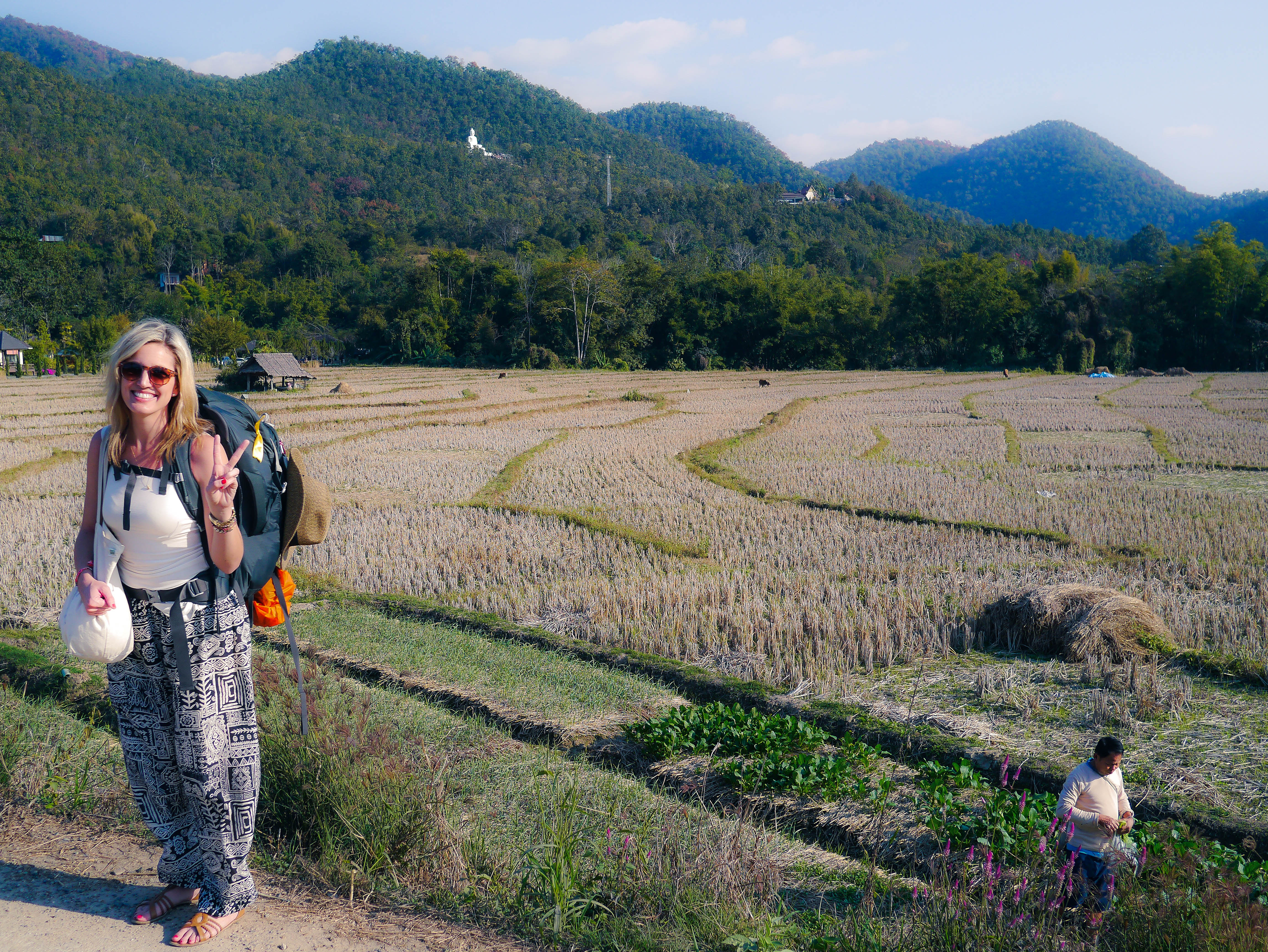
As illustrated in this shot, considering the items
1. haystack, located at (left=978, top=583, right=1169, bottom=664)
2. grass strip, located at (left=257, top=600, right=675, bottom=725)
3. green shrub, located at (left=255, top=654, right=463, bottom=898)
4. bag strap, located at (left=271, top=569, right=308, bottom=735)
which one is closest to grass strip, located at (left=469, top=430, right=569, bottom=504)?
grass strip, located at (left=257, top=600, right=675, bottom=725)

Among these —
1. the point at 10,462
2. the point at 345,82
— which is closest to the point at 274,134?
the point at 345,82

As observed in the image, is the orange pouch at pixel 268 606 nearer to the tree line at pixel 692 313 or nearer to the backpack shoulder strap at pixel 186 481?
the backpack shoulder strap at pixel 186 481

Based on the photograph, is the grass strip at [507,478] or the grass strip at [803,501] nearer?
the grass strip at [803,501]

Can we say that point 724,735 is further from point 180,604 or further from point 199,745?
point 180,604

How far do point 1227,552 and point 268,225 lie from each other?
94.4m

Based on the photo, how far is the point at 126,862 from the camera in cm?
325

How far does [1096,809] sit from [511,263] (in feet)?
220

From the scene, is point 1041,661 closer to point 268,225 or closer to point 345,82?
point 268,225

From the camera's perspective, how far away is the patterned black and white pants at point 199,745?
276 cm

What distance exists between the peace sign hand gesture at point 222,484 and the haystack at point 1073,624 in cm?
544

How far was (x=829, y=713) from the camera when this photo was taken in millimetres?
4945

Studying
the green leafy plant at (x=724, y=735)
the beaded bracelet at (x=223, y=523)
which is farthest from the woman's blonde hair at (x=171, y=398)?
the green leafy plant at (x=724, y=735)

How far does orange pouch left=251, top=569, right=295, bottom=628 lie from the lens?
3.08 m

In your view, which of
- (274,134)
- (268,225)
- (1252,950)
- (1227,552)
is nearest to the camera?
(1252,950)
